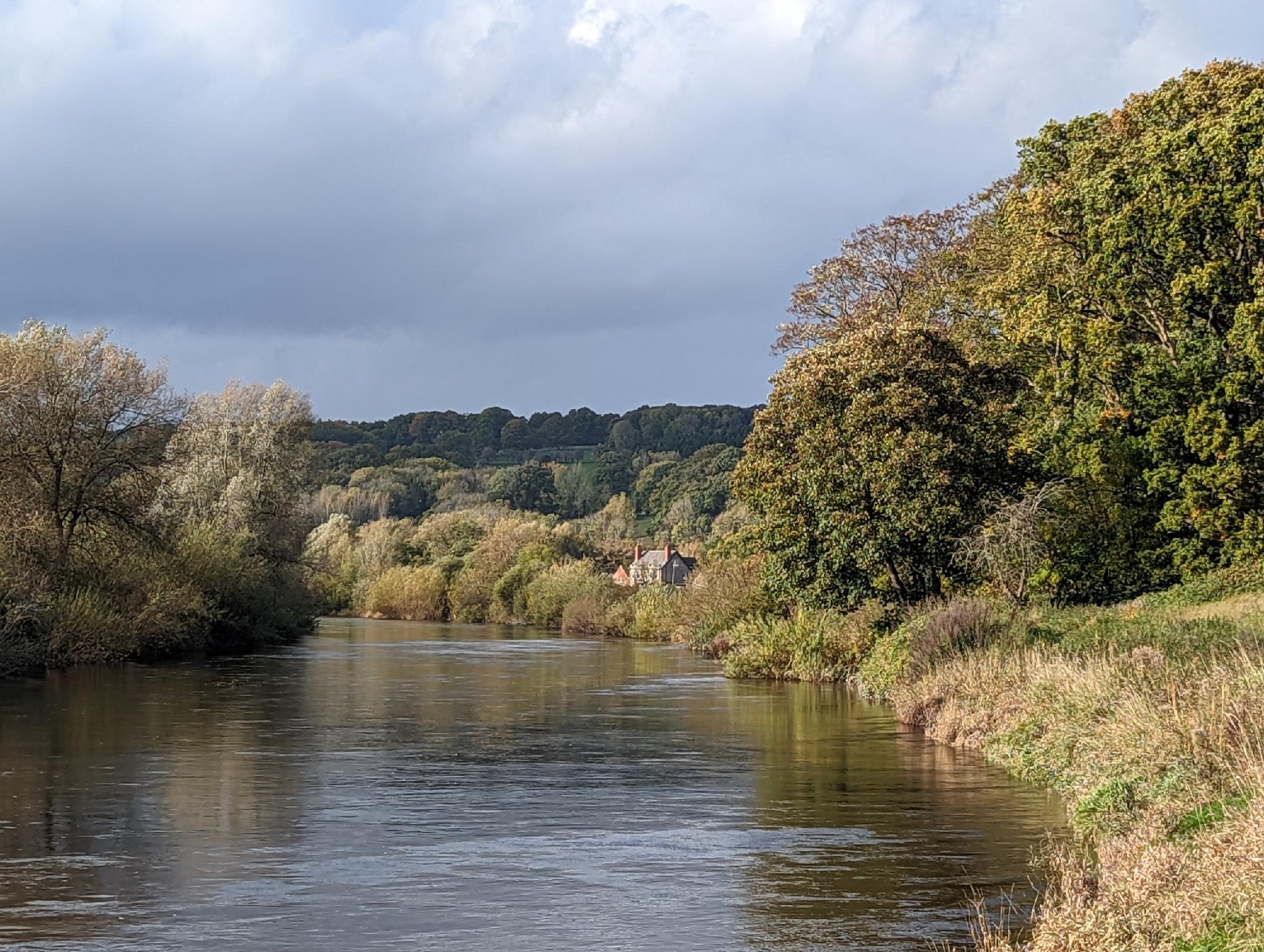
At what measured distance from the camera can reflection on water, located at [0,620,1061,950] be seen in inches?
526

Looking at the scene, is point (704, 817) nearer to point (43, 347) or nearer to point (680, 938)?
point (680, 938)

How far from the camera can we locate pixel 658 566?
11275cm

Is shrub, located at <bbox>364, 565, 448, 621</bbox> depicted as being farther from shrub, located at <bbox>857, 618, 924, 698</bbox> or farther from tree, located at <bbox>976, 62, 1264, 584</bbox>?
shrub, located at <bbox>857, 618, 924, 698</bbox>

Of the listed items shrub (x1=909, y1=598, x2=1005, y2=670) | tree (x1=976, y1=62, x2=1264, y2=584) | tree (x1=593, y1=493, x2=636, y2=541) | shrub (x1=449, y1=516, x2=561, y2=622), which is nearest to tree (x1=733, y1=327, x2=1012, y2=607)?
tree (x1=976, y1=62, x2=1264, y2=584)

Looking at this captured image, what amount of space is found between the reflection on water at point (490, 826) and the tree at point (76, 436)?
13.1 metres

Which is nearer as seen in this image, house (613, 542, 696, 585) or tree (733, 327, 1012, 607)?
tree (733, 327, 1012, 607)

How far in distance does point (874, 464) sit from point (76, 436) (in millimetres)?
26954

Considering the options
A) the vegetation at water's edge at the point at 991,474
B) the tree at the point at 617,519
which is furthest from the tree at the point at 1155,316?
the tree at the point at 617,519

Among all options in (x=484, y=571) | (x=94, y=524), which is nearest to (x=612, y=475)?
(x=484, y=571)

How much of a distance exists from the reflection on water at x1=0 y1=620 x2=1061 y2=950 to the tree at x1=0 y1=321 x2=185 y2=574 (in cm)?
1305

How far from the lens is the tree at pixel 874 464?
36906 millimetres

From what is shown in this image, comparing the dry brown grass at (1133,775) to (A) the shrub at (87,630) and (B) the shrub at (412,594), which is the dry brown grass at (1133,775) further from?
(B) the shrub at (412,594)

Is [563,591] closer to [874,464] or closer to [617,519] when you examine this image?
[874,464]

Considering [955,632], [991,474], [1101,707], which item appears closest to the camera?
[1101,707]
